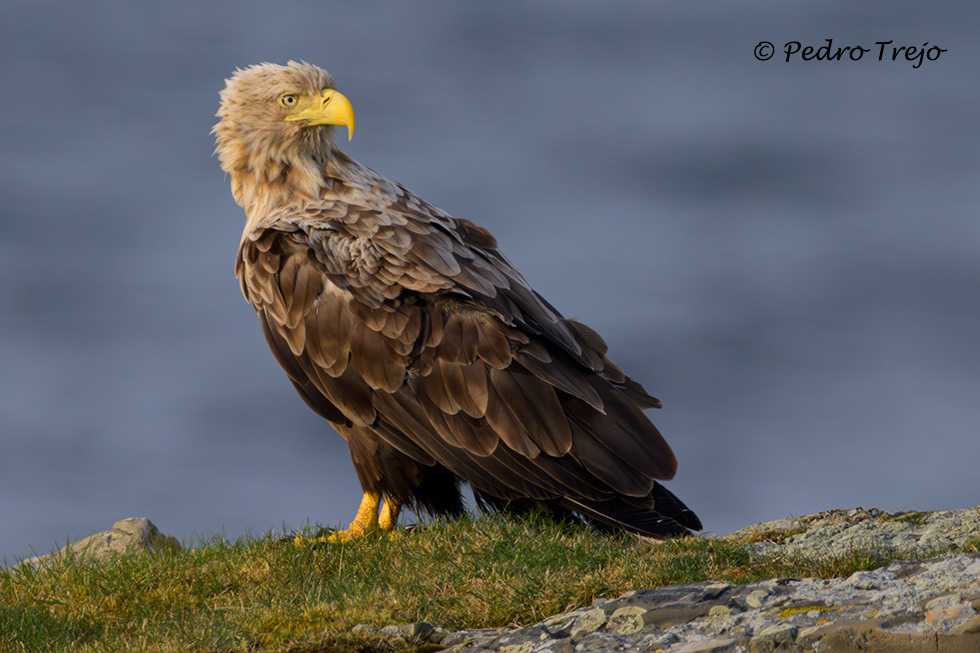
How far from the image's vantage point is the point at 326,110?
9320 millimetres

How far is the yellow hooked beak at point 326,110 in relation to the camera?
364 inches

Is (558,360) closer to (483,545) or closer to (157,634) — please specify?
(483,545)

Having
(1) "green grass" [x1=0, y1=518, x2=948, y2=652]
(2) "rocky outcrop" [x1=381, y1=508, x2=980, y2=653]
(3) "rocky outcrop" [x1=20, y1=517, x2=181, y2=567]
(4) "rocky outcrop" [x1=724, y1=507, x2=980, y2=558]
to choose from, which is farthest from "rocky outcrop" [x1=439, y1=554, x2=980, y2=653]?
(3) "rocky outcrop" [x1=20, y1=517, x2=181, y2=567]

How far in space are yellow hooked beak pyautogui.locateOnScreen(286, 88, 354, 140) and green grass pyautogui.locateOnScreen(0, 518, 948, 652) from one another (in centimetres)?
351

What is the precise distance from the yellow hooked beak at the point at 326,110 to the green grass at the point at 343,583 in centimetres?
351

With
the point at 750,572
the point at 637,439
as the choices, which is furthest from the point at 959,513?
the point at 750,572

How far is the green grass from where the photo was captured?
5633mm

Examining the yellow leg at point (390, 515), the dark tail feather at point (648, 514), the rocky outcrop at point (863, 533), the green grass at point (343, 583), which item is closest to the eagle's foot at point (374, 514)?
the yellow leg at point (390, 515)

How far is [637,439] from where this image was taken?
323 inches

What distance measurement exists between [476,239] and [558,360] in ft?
5.34

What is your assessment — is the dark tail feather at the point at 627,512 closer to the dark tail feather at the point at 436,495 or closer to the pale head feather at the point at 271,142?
the dark tail feather at the point at 436,495

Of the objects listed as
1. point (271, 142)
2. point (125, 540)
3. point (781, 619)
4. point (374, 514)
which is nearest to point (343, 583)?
point (374, 514)

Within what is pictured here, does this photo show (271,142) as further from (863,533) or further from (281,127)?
(863,533)

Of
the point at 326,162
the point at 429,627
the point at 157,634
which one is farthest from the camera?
the point at 326,162
